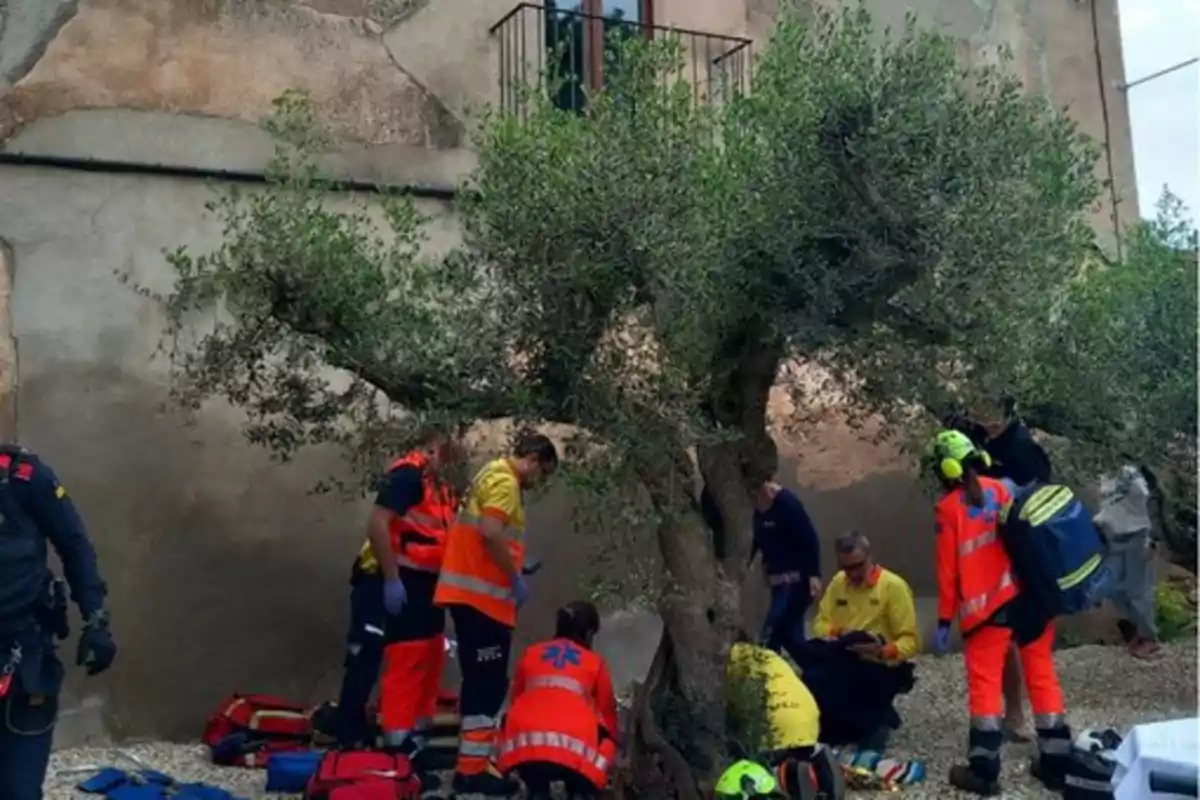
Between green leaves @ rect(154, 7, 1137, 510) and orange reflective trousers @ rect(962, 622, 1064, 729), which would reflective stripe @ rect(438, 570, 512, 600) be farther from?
orange reflective trousers @ rect(962, 622, 1064, 729)

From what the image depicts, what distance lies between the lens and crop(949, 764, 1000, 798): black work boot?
6.27 m

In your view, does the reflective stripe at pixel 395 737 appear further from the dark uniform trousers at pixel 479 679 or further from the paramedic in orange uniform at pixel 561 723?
the paramedic in orange uniform at pixel 561 723

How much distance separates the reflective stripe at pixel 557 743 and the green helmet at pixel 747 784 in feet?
2.19

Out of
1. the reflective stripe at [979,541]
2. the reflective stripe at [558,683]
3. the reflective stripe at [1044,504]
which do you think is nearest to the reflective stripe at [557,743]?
the reflective stripe at [558,683]

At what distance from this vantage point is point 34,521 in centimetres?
491

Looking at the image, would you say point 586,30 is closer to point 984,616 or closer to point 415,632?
point 415,632

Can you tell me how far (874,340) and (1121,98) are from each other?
743cm

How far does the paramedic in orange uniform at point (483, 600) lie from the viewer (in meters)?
6.27

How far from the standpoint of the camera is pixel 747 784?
5.17m

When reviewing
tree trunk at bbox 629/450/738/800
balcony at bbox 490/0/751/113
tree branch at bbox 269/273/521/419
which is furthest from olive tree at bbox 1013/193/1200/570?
tree branch at bbox 269/273/521/419

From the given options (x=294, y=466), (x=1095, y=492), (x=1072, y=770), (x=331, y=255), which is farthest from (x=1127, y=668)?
(x=331, y=255)

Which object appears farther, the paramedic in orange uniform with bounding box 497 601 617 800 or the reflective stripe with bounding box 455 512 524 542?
the reflective stripe with bounding box 455 512 524 542

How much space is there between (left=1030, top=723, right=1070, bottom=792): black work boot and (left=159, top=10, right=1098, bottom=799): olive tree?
1570 millimetres

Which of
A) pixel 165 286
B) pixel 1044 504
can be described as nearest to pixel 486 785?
pixel 1044 504
